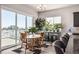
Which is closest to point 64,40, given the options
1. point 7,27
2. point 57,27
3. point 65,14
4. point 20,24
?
point 57,27

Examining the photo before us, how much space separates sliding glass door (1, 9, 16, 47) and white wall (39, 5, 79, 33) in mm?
412

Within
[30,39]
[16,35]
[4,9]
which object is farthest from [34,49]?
[4,9]

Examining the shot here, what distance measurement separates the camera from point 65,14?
1239 mm

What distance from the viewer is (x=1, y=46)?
112cm

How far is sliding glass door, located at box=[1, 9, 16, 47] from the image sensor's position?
3.73 ft

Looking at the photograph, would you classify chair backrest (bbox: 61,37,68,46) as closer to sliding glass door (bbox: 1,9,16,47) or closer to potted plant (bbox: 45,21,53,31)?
potted plant (bbox: 45,21,53,31)

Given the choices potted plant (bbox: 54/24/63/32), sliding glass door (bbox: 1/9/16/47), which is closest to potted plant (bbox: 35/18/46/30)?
potted plant (bbox: 54/24/63/32)

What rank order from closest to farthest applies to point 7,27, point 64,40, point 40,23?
1. point 7,27
2. point 40,23
3. point 64,40

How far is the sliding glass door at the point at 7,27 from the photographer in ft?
3.73

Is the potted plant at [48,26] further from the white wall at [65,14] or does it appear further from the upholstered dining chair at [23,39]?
the upholstered dining chair at [23,39]

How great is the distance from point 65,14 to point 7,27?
2.70ft

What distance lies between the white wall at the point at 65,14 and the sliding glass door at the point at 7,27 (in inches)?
16.2

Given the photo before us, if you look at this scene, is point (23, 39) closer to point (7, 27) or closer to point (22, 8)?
point (7, 27)
